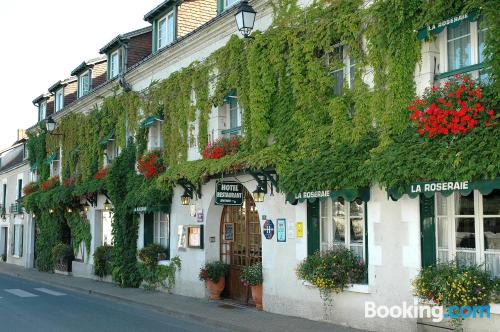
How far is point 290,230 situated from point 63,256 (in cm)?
1535

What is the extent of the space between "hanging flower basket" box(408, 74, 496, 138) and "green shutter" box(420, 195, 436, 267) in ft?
4.14

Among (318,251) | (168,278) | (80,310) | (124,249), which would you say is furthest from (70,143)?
Answer: (318,251)

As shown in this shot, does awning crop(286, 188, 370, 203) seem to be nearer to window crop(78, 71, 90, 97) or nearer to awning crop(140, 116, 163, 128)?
awning crop(140, 116, 163, 128)

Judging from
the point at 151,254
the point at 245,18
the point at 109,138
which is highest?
the point at 245,18

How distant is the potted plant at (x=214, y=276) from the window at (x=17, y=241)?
22.3m

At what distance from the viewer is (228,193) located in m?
13.7

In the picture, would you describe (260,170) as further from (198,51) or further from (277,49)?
(198,51)

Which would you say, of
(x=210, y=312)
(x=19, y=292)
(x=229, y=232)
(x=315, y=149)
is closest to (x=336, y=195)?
(x=315, y=149)

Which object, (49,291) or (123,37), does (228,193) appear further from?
(123,37)

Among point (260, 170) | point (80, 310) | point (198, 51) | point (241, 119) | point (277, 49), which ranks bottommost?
point (80, 310)

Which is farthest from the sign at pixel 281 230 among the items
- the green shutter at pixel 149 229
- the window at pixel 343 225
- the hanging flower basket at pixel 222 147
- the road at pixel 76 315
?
the green shutter at pixel 149 229

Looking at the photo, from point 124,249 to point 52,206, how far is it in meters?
8.09

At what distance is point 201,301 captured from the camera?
581 inches

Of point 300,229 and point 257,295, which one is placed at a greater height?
point 300,229
